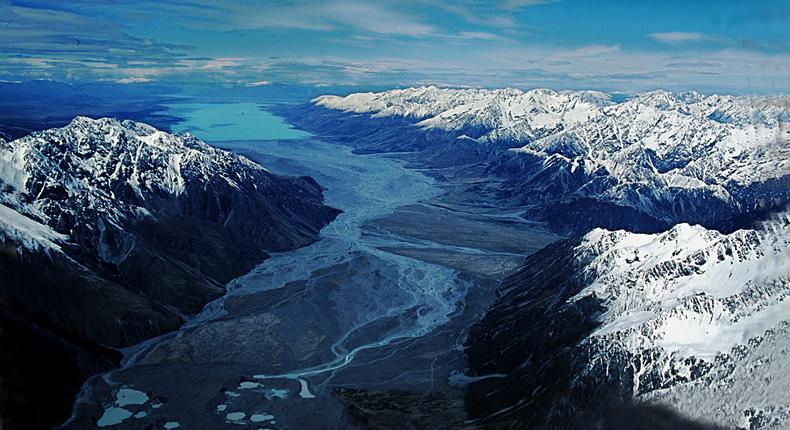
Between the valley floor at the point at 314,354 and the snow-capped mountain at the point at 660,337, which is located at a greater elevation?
the snow-capped mountain at the point at 660,337

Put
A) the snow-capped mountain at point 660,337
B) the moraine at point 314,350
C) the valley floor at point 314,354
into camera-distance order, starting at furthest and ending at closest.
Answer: the moraine at point 314,350, the valley floor at point 314,354, the snow-capped mountain at point 660,337

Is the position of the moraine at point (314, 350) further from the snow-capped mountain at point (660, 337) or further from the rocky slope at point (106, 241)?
the snow-capped mountain at point (660, 337)

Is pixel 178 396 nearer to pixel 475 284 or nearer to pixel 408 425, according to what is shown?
pixel 408 425

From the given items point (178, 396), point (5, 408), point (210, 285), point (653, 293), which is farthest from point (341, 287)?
point (5, 408)

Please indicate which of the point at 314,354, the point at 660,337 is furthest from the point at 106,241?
the point at 660,337

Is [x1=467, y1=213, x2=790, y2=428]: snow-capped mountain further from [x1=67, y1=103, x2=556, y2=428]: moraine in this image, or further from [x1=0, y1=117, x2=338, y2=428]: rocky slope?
[x1=0, y1=117, x2=338, y2=428]: rocky slope

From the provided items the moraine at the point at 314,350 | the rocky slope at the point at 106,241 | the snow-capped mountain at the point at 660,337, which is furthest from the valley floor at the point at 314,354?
the snow-capped mountain at the point at 660,337

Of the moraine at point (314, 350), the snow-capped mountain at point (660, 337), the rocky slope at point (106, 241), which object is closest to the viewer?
the snow-capped mountain at point (660, 337)
